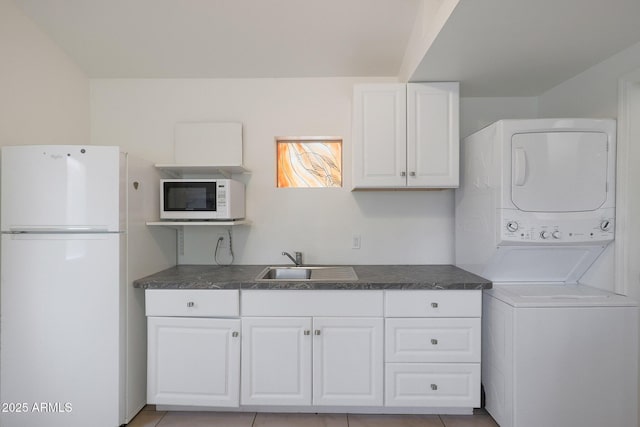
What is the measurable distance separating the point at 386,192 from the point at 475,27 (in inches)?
48.3

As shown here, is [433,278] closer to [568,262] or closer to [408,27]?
[568,262]

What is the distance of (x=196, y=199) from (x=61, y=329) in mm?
1043

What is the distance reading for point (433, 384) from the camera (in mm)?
1791

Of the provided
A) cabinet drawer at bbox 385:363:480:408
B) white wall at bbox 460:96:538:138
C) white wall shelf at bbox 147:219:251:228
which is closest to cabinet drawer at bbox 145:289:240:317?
white wall shelf at bbox 147:219:251:228

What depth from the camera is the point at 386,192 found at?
2.42 metres

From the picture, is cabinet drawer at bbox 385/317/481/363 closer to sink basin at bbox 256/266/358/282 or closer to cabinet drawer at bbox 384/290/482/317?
cabinet drawer at bbox 384/290/482/317

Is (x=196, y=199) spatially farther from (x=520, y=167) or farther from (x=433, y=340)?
(x=520, y=167)

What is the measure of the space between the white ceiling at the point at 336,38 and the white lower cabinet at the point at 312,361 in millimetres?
1685

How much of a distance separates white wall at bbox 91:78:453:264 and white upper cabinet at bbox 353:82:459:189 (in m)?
0.38

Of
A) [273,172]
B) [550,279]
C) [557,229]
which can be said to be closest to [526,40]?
[557,229]

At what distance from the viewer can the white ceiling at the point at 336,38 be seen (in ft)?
4.79

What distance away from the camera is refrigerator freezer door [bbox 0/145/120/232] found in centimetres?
167

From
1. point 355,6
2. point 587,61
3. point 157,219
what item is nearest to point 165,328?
point 157,219

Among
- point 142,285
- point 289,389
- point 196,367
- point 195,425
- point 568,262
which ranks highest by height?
point 568,262
